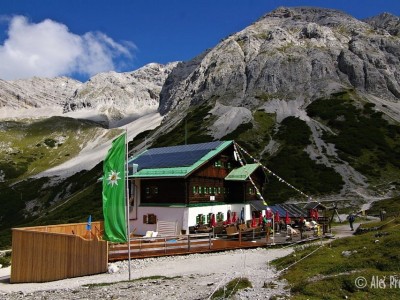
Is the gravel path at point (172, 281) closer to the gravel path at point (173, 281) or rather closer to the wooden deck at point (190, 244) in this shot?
the gravel path at point (173, 281)

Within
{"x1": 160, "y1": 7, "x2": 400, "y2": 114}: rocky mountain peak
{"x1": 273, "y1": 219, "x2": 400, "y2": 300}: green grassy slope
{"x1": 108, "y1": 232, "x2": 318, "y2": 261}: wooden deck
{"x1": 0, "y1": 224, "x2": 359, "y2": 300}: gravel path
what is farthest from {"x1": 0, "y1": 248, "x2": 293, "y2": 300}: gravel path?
{"x1": 160, "y1": 7, "x2": 400, "y2": 114}: rocky mountain peak

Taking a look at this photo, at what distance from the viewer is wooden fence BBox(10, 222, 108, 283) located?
947 inches

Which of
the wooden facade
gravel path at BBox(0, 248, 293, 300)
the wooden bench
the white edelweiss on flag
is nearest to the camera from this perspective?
gravel path at BBox(0, 248, 293, 300)

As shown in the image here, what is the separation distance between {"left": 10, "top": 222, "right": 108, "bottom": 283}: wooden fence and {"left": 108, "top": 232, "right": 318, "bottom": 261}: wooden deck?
2.06 meters

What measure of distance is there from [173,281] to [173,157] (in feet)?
77.9

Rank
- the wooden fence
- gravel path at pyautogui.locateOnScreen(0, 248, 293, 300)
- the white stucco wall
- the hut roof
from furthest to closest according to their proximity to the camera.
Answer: the hut roof < the white stucco wall < the wooden fence < gravel path at pyautogui.locateOnScreen(0, 248, 293, 300)

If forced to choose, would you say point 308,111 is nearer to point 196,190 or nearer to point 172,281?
point 196,190

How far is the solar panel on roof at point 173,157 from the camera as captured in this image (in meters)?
40.2

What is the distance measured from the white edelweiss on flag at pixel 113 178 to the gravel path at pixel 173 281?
531cm

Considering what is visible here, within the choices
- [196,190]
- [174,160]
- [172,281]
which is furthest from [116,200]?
[174,160]

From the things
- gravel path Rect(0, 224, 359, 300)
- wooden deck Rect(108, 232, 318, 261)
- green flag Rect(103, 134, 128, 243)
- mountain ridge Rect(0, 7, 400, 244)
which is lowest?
gravel path Rect(0, 224, 359, 300)

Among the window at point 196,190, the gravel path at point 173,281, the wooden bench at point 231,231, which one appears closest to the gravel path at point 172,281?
the gravel path at point 173,281

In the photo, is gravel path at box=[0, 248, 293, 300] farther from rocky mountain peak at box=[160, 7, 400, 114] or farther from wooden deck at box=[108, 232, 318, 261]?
rocky mountain peak at box=[160, 7, 400, 114]

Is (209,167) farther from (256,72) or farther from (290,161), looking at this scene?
(256,72)
